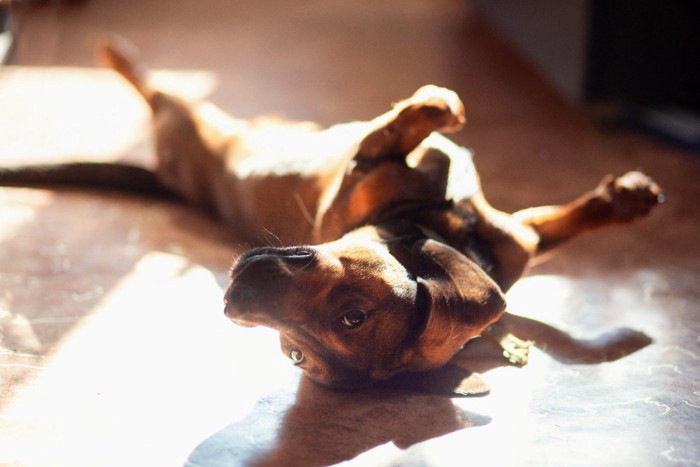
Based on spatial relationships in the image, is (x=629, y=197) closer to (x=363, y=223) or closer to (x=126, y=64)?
(x=363, y=223)

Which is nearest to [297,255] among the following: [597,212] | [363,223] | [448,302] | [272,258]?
[272,258]

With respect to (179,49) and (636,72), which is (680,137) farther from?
(179,49)

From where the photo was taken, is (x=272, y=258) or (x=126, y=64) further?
(x=126, y=64)

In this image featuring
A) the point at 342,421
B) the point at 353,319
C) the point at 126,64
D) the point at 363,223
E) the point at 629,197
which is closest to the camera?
the point at 353,319

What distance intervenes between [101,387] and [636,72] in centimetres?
428

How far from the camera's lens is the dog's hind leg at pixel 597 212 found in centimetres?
316

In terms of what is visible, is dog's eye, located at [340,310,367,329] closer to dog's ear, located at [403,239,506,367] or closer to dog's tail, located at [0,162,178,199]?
dog's ear, located at [403,239,506,367]

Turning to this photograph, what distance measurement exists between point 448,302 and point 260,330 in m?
0.86

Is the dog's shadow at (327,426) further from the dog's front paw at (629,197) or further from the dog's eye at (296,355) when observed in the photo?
the dog's front paw at (629,197)

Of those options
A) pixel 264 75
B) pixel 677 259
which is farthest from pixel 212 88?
pixel 677 259

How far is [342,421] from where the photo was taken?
2346 mm

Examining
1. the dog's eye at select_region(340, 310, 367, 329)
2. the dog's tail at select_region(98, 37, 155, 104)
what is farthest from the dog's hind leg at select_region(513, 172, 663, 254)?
the dog's tail at select_region(98, 37, 155, 104)

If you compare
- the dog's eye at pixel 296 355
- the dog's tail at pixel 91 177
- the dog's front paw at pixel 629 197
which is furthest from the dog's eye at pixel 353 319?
the dog's tail at pixel 91 177

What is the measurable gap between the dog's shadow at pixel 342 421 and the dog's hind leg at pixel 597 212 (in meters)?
0.70
